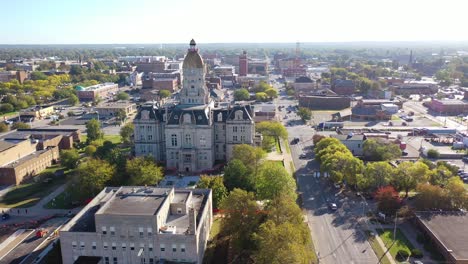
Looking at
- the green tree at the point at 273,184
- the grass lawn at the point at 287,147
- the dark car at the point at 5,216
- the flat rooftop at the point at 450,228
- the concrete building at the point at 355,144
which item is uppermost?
the green tree at the point at 273,184

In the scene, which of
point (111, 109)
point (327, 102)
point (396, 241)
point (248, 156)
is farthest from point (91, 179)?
point (327, 102)

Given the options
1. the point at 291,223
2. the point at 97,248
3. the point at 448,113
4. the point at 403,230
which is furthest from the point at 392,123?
the point at 97,248

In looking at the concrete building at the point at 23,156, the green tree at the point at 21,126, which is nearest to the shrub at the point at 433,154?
the concrete building at the point at 23,156

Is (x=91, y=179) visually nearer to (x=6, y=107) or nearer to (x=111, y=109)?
(x=111, y=109)

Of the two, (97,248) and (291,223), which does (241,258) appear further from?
(97,248)

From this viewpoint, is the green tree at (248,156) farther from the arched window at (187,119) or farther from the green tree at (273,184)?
the arched window at (187,119)

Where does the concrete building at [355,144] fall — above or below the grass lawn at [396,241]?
above
